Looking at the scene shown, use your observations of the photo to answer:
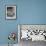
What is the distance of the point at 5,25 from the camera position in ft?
14.1

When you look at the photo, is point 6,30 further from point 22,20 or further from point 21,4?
point 21,4

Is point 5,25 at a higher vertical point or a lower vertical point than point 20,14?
lower

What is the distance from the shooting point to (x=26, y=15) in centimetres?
432

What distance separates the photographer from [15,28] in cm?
430

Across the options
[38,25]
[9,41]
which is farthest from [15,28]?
[38,25]

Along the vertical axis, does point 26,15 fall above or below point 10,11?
below

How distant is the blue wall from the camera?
431 centimetres

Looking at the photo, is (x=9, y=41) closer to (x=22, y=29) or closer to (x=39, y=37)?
(x=22, y=29)

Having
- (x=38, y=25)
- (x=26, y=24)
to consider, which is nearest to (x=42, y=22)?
(x=38, y=25)

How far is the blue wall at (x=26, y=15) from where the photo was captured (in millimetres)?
4309

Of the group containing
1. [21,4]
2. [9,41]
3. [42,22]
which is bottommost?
[9,41]

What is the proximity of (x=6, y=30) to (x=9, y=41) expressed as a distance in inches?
14.6

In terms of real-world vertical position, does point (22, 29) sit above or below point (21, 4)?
below

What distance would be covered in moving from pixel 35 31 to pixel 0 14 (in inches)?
49.7
